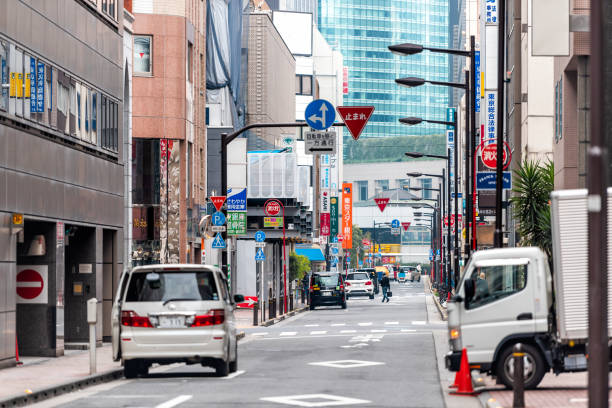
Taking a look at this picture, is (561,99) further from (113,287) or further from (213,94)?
(213,94)

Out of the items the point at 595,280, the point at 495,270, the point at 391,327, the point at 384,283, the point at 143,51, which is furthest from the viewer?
the point at 384,283

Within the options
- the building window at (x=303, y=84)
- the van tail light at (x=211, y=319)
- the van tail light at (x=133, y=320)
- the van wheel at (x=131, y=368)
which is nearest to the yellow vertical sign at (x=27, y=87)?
the van tail light at (x=133, y=320)

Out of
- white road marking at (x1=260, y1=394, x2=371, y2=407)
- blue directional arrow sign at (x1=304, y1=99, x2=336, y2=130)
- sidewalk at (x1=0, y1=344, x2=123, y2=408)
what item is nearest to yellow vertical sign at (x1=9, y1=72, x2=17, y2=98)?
sidewalk at (x1=0, y1=344, x2=123, y2=408)

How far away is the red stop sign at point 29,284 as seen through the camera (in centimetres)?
2777

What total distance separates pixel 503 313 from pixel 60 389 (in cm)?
707

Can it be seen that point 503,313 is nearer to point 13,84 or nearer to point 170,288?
point 170,288

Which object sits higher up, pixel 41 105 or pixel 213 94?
pixel 213 94

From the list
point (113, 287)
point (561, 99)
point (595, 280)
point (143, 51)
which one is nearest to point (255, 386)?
point (595, 280)

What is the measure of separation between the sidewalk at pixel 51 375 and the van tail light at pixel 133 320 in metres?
1.12

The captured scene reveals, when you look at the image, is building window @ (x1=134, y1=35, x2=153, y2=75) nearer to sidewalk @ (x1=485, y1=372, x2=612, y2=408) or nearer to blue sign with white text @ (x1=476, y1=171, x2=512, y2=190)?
blue sign with white text @ (x1=476, y1=171, x2=512, y2=190)

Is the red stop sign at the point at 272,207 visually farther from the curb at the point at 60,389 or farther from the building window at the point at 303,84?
the building window at the point at 303,84

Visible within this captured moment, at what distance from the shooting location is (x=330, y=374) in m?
22.2

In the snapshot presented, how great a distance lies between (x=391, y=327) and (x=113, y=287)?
12327 mm

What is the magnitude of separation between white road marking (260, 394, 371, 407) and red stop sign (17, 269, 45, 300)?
38.1 feet
